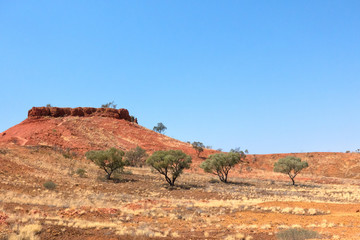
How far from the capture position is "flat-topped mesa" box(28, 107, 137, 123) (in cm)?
9356

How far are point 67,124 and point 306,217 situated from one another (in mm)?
77965

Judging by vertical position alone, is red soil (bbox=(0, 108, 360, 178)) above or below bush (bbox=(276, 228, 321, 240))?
above

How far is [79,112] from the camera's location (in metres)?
99.5

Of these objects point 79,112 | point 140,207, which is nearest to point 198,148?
point 79,112

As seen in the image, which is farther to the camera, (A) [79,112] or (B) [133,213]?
(A) [79,112]

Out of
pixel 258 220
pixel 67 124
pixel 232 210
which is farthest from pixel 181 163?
pixel 67 124

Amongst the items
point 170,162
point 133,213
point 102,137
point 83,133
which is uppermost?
point 83,133

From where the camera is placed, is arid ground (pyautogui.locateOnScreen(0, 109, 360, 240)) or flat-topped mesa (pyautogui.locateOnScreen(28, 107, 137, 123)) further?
flat-topped mesa (pyautogui.locateOnScreen(28, 107, 137, 123))

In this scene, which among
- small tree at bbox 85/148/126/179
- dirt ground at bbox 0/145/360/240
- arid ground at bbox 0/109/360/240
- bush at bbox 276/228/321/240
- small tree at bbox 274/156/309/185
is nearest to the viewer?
bush at bbox 276/228/321/240

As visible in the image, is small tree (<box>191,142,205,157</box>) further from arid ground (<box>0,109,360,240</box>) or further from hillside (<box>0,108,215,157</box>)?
arid ground (<box>0,109,360,240</box>)

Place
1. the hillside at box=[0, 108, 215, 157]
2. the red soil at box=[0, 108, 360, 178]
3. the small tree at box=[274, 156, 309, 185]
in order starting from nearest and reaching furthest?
the small tree at box=[274, 156, 309, 185], the hillside at box=[0, 108, 215, 157], the red soil at box=[0, 108, 360, 178]

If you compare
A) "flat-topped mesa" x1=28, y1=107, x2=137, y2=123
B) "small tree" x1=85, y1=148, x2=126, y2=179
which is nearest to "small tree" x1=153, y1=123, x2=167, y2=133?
"flat-topped mesa" x1=28, y1=107, x2=137, y2=123

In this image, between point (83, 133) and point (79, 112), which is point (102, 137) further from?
point (79, 112)

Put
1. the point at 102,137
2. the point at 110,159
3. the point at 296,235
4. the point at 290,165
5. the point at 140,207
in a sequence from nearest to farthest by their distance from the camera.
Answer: the point at 296,235
the point at 140,207
the point at 110,159
the point at 290,165
the point at 102,137
